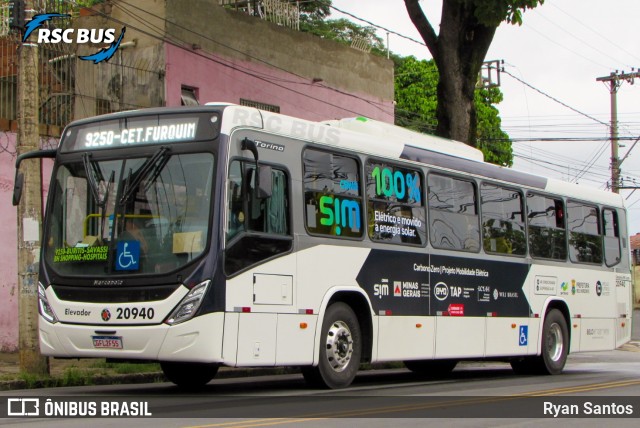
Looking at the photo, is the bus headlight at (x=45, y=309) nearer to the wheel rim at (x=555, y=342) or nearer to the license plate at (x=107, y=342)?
the license plate at (x=107, y=342)

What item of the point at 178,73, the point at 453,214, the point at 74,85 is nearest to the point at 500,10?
the point at 453,214

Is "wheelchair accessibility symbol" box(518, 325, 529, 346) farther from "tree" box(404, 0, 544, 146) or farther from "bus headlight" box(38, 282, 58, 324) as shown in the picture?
"bus headlight" box(38, 282, 58, 324)

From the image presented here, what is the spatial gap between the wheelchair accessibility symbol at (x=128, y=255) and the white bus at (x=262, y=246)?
0.05 ft

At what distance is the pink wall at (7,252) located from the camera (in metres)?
17.8

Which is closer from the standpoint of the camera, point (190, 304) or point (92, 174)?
point (190, 304)

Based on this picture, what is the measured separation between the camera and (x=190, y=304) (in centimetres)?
1073

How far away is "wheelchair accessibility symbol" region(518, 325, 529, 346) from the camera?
1647 cm

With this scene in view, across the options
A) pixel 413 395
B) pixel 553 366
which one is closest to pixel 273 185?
pixel 413 395

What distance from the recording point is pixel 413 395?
12133mm

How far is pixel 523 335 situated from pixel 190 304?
7.58 meters

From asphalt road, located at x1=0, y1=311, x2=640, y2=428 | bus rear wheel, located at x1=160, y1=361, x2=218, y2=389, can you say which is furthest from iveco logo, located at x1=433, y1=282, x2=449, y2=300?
bus rear wheel, located at x1=160, y1=361, x2=218, y2=389

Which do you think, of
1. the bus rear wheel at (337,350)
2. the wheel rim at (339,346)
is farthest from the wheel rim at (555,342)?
the wheel rim at (339,346)

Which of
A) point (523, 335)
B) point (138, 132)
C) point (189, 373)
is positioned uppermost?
point (138, 132)

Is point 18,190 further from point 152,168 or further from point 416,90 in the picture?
point 416,90
